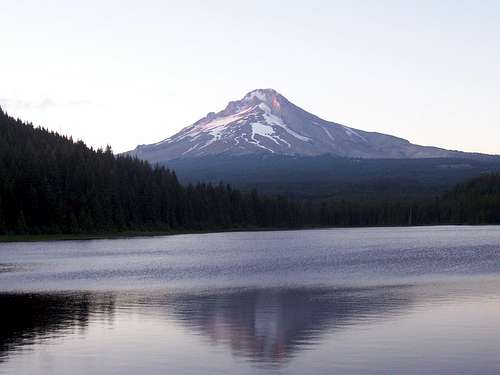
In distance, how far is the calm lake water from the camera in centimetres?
3200

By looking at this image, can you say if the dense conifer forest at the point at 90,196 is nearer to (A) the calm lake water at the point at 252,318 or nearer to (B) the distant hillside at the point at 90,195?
(B) the distant hillside at the point at 90,195

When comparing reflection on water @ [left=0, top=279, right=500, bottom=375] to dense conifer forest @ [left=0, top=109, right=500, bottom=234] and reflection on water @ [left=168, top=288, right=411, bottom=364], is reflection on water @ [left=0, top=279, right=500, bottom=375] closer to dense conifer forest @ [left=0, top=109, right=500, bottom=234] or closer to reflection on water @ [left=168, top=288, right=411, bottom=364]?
reflection on water @ [left=168, top=288, right=411, bottom=364]

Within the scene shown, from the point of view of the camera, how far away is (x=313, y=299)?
53.0 metres

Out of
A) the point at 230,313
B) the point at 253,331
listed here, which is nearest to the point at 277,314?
the point at 230,313

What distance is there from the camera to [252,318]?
44.5 m

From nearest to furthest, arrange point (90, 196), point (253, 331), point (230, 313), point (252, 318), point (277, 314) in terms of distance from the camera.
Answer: point (253, 331), point (252, 318), point (277, 314), point (230, 313), point (90, 196)

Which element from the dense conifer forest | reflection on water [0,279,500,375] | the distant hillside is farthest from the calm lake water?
the distant hillside

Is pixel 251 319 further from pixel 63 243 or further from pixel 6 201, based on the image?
pixel 6 201

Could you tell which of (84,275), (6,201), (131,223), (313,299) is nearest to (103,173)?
(131,223)

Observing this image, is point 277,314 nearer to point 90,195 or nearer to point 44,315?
point 44,315

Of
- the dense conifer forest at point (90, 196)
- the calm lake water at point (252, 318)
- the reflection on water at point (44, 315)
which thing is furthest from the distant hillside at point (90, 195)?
the reflection on water at point (44, 315)

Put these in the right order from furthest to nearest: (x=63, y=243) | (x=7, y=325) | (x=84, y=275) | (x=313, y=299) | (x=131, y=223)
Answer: (x=131, y=223) < (x=63, y=243) < (x=84, y=275) < (x=313, y=299) < (x=7, y=325)

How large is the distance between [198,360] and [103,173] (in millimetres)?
142133

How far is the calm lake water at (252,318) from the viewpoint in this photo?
3200 cm
